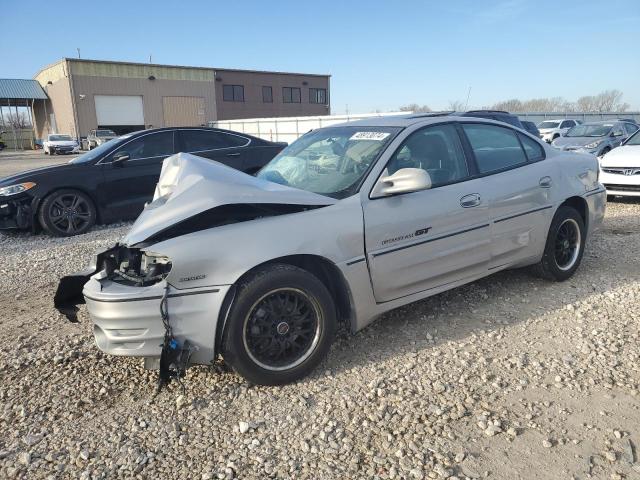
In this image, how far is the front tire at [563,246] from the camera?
4504 mm

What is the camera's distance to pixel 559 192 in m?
4.49

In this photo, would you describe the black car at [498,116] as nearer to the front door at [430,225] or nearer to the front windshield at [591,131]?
the front windshield at [591,131]

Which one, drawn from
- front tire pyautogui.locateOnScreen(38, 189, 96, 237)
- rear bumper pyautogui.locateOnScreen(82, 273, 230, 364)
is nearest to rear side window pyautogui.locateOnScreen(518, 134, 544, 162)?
rear bumper pyautogui.locateOnScreen(82, 273, 230, 364)

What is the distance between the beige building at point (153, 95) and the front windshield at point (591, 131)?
42.8 m

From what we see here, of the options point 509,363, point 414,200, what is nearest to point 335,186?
point 414,200

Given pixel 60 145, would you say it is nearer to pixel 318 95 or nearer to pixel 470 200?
pixel 318 95

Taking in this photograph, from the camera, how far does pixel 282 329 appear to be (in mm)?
2977

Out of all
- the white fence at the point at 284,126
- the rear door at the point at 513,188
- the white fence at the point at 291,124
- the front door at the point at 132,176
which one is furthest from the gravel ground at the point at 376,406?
the white fence at the point at 284,126

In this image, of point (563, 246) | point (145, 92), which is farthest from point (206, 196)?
point (145, 92)

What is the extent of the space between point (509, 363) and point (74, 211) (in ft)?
21.6

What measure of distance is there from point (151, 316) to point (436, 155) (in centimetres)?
242

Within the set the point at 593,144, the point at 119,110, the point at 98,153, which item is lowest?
the point at 593,144

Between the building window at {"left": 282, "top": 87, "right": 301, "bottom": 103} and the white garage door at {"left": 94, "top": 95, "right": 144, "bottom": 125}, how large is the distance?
17.8 m

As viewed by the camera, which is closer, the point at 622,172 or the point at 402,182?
the point at 402,182
